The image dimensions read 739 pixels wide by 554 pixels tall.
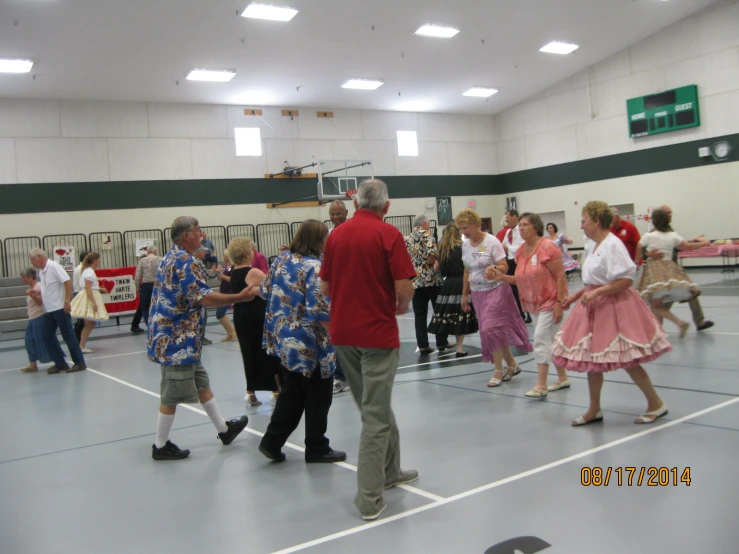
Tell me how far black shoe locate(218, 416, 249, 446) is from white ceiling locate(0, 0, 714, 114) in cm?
1052

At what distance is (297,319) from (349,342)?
33.2 inches

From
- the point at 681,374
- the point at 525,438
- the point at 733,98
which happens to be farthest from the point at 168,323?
the point at 733,98

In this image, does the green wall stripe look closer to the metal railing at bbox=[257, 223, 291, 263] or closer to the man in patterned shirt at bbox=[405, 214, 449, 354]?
the metal railing at bbox=[257, 223, 291, 263]

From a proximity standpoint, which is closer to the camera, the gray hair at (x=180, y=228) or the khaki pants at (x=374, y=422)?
the khaki pants at (x=374, y=422)

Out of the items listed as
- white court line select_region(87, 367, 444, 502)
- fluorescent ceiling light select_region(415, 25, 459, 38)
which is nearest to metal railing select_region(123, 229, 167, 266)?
fluorescent ceiling light select_region(415, 25, 459, 38)

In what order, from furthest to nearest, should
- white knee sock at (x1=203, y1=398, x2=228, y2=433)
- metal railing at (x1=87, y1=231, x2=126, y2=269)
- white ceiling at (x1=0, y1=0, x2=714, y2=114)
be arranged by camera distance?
metal railing at (x1=87, y1=231, x2=126, y2=269) < white ceiling at (x1=0, y1=0, x2=714, y2=114) < white knee sock at (x1=203, y1=398, x2=228, y2=433)

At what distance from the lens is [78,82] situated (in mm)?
16125

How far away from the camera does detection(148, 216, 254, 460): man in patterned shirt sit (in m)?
4.42

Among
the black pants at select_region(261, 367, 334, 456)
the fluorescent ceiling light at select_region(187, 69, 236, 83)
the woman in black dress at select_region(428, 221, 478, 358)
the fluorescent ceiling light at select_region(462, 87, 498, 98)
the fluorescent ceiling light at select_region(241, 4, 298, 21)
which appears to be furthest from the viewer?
the fluorescent ceiling light at select_region(462, 87, 498, 98)

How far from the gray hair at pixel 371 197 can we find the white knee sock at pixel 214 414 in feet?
6.82

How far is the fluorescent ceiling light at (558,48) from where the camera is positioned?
720 inches

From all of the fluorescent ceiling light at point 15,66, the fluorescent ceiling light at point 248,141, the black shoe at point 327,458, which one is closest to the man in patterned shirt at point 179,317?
the black shoe at point 327,458

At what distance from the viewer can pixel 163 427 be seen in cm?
461
